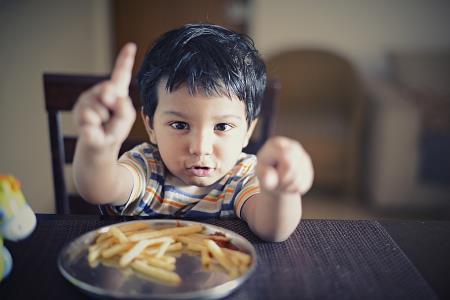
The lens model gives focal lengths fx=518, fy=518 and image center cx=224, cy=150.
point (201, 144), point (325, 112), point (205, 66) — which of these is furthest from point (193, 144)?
point (325, 112)

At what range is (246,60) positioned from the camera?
0.97 metres

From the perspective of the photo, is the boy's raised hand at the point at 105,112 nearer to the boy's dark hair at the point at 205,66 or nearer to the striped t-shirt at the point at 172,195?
the boy's dark hair at the point at 205,66

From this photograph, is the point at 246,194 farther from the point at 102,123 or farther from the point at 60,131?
the point at 60,131

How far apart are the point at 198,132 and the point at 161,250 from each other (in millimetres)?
254

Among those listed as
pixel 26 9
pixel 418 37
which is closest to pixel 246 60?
pixel 26 9

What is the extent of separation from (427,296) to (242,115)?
1.46 ft

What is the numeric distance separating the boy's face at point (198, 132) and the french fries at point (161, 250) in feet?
0.54

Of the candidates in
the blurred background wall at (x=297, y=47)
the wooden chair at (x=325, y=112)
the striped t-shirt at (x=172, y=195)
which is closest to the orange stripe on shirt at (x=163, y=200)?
the striped t-shirt at (x=172, y=195)

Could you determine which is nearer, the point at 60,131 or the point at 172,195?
the point at 172,195

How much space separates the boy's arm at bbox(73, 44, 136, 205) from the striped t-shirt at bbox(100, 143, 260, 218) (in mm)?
224

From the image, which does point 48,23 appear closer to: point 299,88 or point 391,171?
point 299,88

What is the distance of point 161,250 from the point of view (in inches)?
27.0

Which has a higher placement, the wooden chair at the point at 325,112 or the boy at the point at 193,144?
the boy at the point at 193,144

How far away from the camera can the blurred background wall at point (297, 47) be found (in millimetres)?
2922
